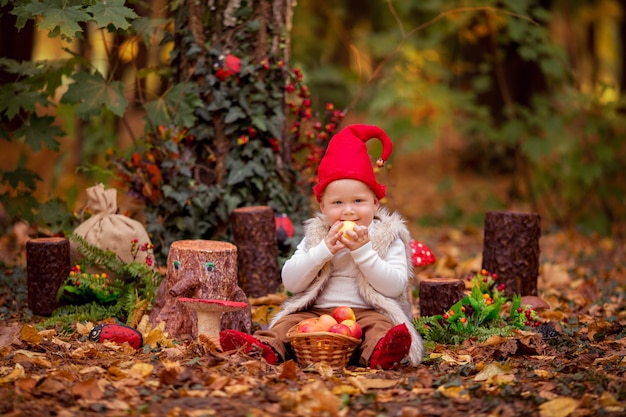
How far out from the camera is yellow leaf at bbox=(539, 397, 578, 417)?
3.04 metres

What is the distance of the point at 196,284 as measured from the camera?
13.7ft

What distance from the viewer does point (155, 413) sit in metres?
2.97

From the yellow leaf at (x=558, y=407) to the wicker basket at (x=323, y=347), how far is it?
971 mm

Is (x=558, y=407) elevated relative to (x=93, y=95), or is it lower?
lower

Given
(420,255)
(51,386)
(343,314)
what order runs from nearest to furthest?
1. (51,386)
2. (343,314)
3. (420,255)

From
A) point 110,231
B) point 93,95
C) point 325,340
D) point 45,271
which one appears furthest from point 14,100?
point 325,340

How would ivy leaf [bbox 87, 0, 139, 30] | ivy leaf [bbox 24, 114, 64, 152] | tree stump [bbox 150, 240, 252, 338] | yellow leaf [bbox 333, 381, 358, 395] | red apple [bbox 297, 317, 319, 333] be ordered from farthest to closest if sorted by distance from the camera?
ivy leaf [bbox 24, 114, 64, 152]
ivy leaf [bbox 87, 0, 139, 30]
tree stump [bbox 150, 240, 252, 338]
red apple [bbox 297, 317, 319, 333]
yellow leaf [bbox 333, 381, 358, 395]

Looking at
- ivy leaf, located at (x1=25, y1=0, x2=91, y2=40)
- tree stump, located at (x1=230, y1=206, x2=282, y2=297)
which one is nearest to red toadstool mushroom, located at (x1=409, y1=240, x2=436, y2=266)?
tree stump, located at (x1=230, y1=206, x2=282, y2=297)

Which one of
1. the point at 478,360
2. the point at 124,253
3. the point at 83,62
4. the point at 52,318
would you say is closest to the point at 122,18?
the point at 83,62

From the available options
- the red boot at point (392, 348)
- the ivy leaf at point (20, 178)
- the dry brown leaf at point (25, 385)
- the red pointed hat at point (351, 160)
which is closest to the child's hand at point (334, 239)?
the red pointed hat at point (351, 160)

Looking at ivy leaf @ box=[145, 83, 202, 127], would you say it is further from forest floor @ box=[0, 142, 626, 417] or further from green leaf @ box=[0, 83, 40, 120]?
forest floor @ box=[0, 142, 626, 417]

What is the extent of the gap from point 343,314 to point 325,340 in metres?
0.26

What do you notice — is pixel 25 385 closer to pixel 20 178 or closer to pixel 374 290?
pixel 374 290

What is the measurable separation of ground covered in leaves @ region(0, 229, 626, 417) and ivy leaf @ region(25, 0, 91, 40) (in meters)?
1.74
